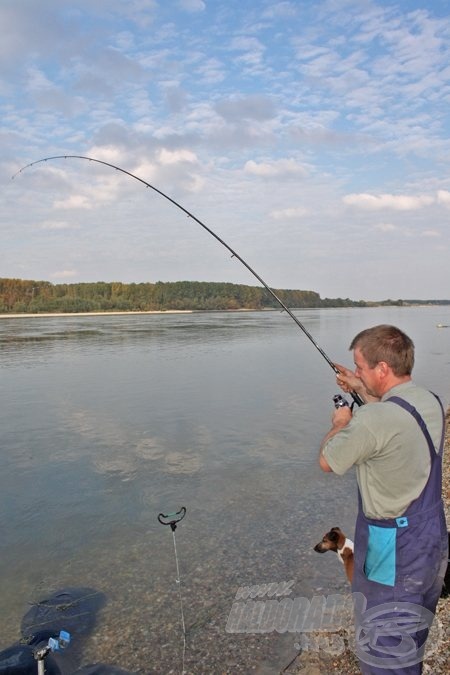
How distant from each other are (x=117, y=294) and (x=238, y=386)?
5007 inches

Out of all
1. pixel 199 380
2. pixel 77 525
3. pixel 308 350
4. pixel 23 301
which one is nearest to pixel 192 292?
pixel 23 301

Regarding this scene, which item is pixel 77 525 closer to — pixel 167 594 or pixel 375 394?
pixel 167 594

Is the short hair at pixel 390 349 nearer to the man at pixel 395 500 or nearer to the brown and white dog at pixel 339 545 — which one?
the man at pixel 395 500

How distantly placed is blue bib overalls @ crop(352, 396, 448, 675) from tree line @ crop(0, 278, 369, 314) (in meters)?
104

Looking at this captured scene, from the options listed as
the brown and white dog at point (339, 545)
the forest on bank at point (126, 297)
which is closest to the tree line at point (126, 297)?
the forest on bank at point (126, 297)

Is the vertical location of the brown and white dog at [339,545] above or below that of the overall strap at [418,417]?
below

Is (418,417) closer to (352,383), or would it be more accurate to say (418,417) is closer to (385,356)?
(385,356)

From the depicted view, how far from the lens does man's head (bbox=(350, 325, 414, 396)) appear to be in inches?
103

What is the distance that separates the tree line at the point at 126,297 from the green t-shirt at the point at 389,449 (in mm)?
103751

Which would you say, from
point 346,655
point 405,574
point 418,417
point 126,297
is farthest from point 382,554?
point 126,297

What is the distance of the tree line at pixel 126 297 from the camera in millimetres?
119062

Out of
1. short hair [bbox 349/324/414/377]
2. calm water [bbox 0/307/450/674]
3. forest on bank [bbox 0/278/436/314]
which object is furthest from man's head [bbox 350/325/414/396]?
forest on bank [bbox 0/278/436/314]

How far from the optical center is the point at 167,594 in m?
5.61

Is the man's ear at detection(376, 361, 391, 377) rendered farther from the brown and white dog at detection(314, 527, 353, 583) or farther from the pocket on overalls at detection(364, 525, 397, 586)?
the brown and white dog at detection(314, 527, 353, 583)
